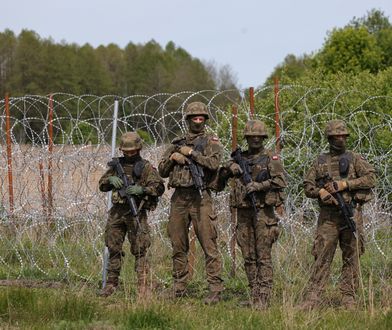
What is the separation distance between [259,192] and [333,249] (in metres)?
0.83

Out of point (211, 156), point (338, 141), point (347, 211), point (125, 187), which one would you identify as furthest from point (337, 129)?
point (125, 187)

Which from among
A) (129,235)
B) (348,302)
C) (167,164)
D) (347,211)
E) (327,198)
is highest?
(167,164)

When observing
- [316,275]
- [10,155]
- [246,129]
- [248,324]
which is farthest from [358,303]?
[10,155]

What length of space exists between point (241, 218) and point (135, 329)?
1.69m

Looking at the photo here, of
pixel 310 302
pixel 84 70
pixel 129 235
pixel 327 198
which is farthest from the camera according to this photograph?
pixel 84 70

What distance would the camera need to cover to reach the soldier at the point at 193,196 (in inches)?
281

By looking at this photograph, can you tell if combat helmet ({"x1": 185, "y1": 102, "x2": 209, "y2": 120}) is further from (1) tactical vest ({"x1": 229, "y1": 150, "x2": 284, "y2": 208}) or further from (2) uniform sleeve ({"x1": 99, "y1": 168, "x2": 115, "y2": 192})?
(2) uniform sleeve ({"x1": 99, "y1": 168, "x2": 115, "y2": 192})

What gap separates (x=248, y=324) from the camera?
589cm

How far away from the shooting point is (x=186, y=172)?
716cm

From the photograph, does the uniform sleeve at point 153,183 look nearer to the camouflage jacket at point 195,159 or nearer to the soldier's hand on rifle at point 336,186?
the camouflage jacket at point 195,159

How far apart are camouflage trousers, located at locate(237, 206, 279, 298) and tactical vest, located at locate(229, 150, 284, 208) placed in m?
0.10

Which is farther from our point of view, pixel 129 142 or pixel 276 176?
pixel 129 142

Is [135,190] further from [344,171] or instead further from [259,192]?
[344,171]

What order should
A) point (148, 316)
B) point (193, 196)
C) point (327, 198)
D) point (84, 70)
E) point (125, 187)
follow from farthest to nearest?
point (84, 70) < point (193, 196) < point (125, 187) < point (327, 198) < point (148, 316)
